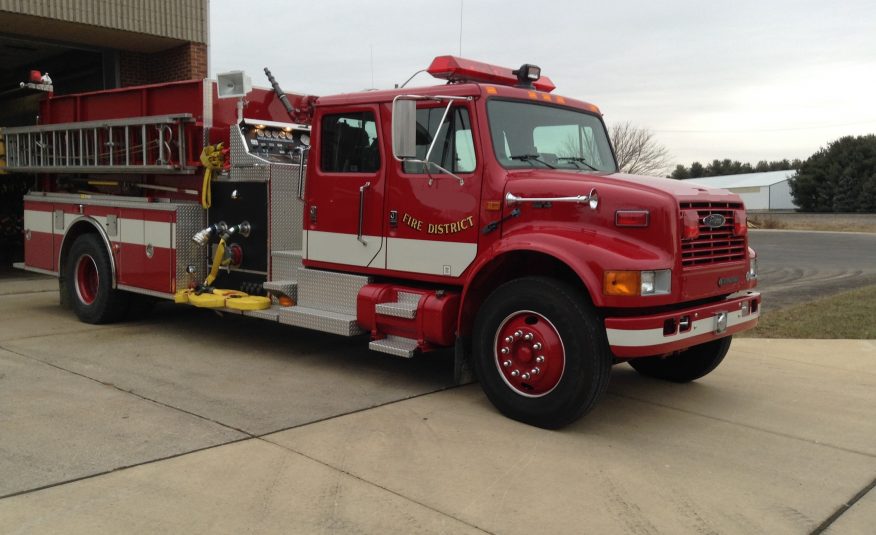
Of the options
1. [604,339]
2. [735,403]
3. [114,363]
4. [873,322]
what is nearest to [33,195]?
[114,363]

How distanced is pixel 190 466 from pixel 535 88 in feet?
13.4

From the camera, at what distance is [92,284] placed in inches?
345

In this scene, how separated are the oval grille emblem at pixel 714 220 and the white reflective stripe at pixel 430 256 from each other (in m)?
1.58

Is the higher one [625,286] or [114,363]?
[625,286]

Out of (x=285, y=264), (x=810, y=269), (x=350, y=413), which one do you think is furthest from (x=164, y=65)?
(x=810, y=269)

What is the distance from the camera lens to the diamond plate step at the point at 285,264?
270 inches

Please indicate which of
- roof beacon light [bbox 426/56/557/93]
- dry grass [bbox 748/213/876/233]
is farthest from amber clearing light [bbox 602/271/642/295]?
dry grass [bbox 748/213/876/233]

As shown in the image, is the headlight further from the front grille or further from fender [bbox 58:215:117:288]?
fender [bbox 58:215:117:288]

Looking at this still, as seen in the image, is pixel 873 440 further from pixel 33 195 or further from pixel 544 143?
pixel 33 195

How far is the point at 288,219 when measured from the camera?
7.03 meters

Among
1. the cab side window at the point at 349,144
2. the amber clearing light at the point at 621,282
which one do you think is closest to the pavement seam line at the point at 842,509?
the amber clearing light at the point at 621,282

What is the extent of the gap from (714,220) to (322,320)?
3113 mm

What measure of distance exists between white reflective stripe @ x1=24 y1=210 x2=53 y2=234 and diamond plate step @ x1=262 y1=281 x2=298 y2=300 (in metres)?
3.82

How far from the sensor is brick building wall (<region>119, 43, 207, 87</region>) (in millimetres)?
13812
